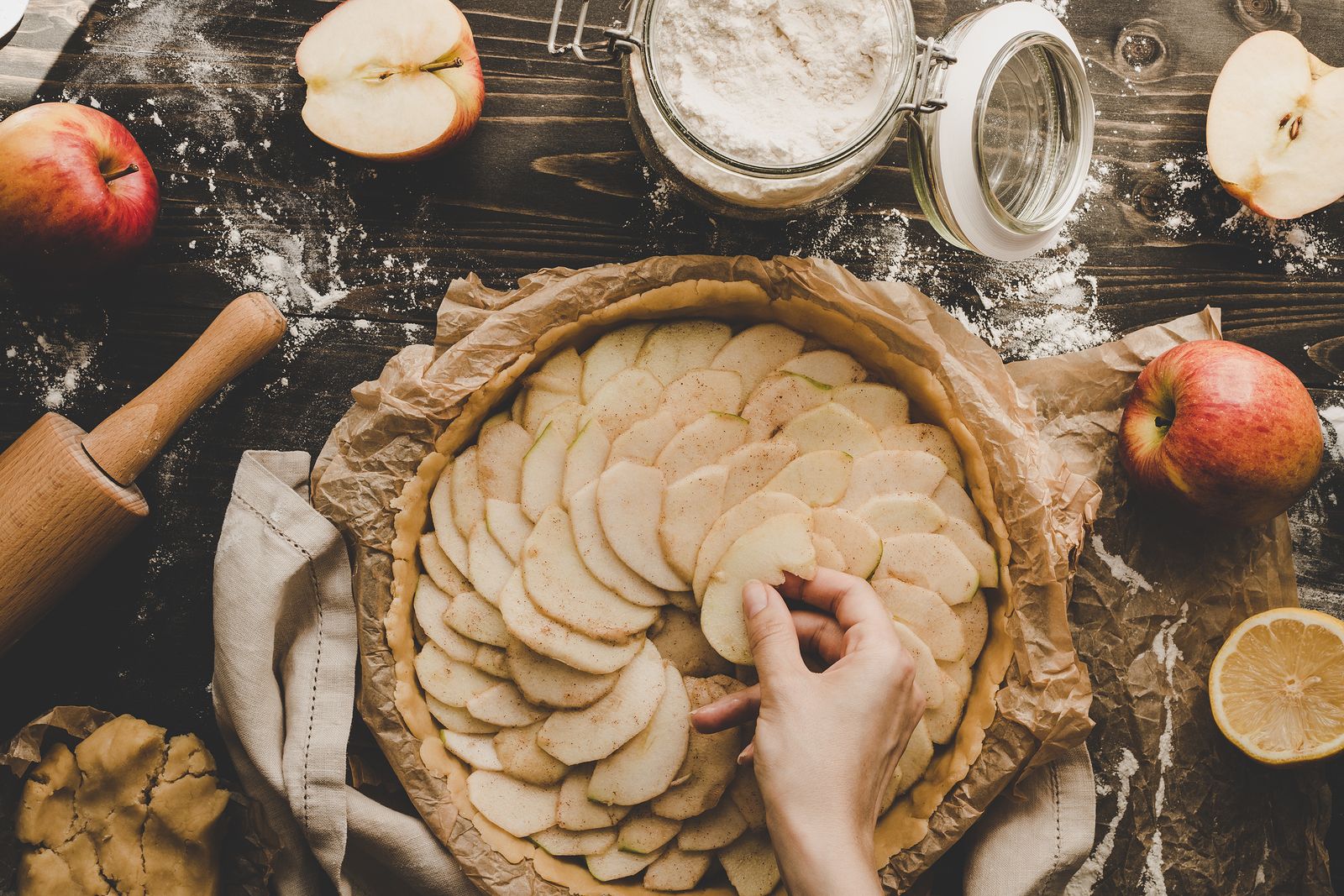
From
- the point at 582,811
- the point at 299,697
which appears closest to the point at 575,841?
the point at 582,811

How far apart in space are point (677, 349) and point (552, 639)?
707 mm

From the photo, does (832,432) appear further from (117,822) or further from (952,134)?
(117,822)

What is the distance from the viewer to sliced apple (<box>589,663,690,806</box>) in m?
1.75

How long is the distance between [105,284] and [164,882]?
1.39m

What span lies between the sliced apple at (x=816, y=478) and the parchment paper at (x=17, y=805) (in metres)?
1.36

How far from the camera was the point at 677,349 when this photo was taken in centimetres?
190

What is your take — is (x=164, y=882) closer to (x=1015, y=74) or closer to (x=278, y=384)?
(x=278, y=384)

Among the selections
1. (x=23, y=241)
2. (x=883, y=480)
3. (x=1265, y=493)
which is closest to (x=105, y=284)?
(x=23, y=241)

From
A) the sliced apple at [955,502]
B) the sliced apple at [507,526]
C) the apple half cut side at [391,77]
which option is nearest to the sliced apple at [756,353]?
the sliced apple at [955,502]

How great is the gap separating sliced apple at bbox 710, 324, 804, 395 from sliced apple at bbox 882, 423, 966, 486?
308mm

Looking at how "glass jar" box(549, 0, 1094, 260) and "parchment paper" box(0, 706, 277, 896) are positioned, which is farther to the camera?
"parchment paper" box(0, 706, 277, 896)

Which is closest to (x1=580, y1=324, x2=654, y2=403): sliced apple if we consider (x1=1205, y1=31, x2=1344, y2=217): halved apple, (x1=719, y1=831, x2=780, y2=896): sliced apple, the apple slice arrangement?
the apple slice arrangement

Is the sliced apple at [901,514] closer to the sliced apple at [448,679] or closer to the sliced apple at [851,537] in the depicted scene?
the sliced apple at [851,537]

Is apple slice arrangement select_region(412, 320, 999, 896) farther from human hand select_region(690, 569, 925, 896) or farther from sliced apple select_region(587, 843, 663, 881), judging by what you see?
human hand select_region(690, 569, 925, 896)
